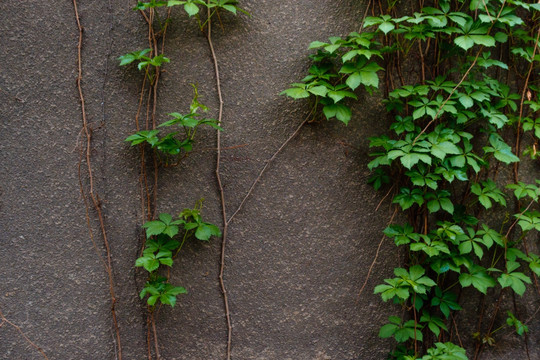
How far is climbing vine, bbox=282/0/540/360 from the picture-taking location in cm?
194

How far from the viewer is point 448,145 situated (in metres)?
1.91

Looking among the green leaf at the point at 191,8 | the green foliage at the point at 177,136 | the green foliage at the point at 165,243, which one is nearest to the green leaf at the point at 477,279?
the green foliage at the point at 165,243

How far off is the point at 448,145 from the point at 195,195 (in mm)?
1102

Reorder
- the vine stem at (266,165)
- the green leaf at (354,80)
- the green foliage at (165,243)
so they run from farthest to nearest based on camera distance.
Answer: the vine stem at (266,165), the green leaf at (354,80), the green foliage at (165,243)

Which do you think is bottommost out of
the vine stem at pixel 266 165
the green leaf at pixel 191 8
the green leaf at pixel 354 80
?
the vine stem at pixel 266 165

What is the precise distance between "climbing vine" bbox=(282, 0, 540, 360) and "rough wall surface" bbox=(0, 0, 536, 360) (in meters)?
0.13

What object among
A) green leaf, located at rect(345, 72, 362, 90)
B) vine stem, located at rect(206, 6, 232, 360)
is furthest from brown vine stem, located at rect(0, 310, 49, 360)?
green leaf, located at rect(345, 72, 362, 90)

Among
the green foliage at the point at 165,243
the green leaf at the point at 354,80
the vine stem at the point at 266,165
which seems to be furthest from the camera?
the vine stem at the point at 266,165

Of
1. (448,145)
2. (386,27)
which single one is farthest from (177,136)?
(448,145)

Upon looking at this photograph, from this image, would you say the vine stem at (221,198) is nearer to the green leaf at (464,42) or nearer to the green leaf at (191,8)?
the green leaf at (191,8)

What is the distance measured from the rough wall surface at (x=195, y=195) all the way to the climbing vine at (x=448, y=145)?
0.13 metres

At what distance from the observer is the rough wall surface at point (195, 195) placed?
187cm

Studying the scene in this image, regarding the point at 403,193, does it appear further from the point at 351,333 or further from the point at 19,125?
the point at 19,125

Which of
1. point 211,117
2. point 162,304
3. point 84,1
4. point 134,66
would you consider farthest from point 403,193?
point 84,1
